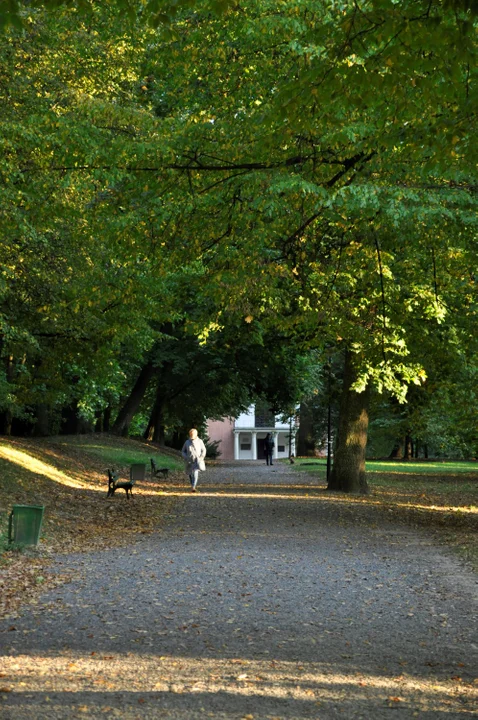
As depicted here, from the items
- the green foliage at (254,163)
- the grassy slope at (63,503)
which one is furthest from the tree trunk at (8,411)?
the green foliage at (254,163)

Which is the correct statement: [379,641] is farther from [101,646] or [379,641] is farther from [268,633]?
[101,646]

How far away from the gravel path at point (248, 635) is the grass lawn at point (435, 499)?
201 cm

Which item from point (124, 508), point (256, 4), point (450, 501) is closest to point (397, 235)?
point (256, 4)

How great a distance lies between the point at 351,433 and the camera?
2506 cm

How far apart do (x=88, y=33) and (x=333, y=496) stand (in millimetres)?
13155

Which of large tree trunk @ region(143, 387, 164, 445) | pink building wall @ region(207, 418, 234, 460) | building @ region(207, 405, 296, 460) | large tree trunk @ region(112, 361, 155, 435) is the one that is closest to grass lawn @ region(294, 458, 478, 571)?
large tree trunk @ region(112, 361, 155, 435)

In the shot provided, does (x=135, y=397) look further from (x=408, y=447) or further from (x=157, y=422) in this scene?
(x=408, y=447)

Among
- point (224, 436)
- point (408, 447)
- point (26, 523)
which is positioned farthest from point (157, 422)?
point (224, 436)

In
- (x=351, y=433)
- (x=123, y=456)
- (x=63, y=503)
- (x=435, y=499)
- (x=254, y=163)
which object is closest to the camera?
(x=254, y=163)

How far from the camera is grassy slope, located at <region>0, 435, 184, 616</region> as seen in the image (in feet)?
38.0

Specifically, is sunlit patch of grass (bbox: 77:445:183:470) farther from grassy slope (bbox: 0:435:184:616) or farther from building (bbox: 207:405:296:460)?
building (bbox: 207:405:296:460)

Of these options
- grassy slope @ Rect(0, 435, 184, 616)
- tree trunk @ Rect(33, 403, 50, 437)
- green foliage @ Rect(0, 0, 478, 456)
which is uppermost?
green foliage @ Rect(0, 0, 478, 456)

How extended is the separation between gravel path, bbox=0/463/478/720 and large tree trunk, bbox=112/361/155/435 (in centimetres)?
2761

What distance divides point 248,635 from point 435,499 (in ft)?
63.9
